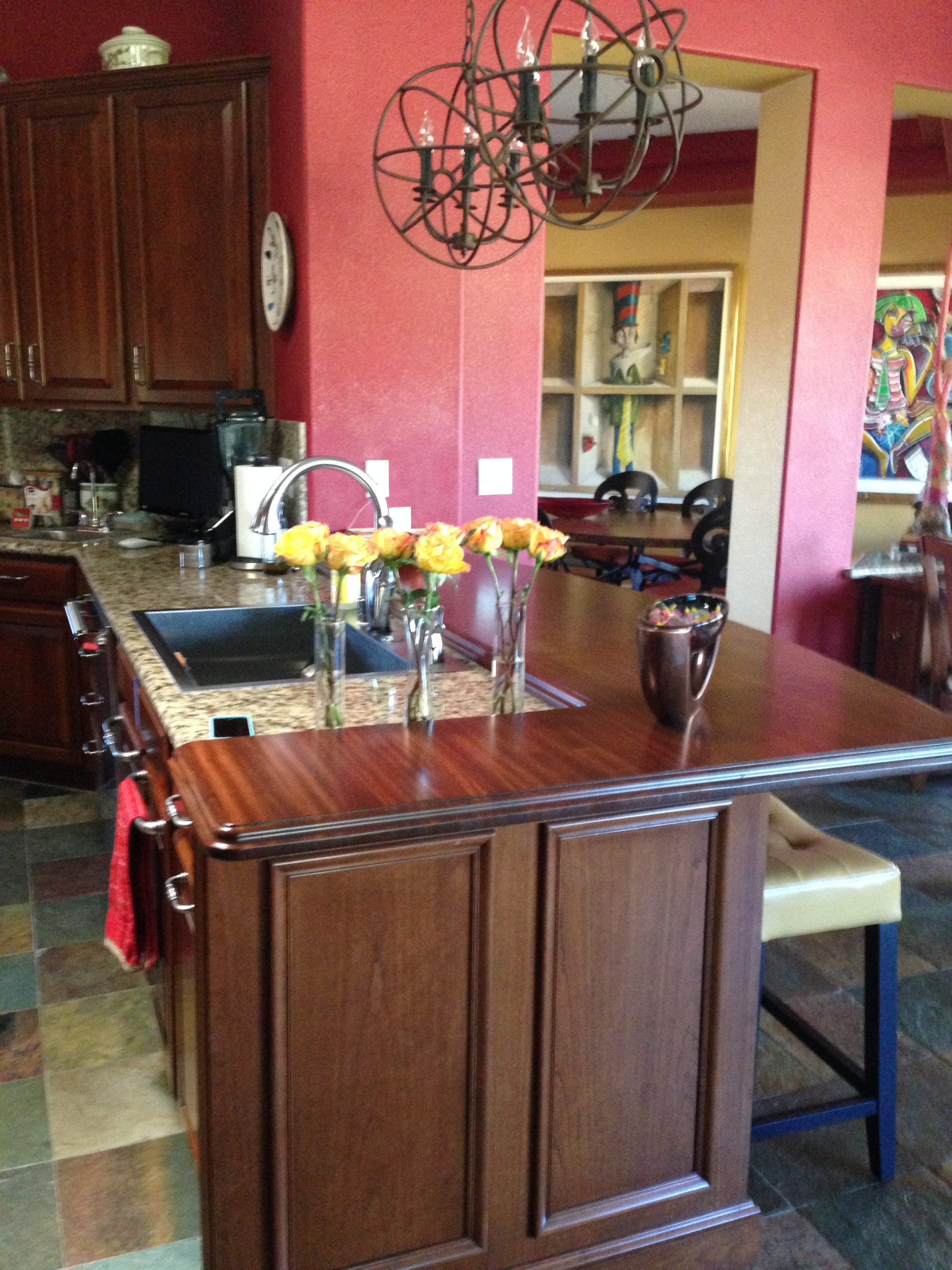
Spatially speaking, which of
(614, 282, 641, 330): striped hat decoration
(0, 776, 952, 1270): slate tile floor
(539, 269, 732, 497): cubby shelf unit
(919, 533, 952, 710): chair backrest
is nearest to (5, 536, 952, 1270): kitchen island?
(0, 776, 952, 1270): slate tile floor

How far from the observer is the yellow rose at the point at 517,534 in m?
1.70

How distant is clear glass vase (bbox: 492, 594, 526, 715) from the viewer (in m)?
1.76

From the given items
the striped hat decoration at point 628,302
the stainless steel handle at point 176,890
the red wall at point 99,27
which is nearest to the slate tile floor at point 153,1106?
the stainless steel handle at point 176,890

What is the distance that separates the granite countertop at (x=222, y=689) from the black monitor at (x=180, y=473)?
29 cm

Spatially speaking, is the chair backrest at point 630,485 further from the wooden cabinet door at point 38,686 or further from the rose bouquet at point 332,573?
the rose bouquet at point 332,573

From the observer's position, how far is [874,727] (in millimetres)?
1709

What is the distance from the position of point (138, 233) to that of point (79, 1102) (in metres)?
2.82

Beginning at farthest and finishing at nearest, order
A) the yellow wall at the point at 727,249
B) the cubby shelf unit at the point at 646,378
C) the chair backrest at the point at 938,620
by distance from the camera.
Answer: the cubby shelf unit at the point at 646,378, the yellow wall at the point at 727,249, the chair backrest at the point at 938,620

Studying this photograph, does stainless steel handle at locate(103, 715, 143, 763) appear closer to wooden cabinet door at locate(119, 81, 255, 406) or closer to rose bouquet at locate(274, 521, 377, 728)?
rose bouquet at locate(274, 521, 377, 728)

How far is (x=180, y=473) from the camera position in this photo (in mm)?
3932

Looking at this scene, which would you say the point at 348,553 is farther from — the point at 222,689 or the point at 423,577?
the point at 222,689

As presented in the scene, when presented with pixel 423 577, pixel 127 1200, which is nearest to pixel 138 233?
pixel 423 577

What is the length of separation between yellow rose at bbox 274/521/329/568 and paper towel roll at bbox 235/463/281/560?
1639mm

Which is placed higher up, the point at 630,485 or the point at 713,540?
the point at 630,485
